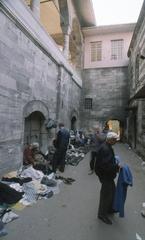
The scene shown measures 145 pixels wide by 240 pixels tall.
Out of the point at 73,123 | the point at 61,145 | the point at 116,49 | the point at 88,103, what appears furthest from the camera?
the point at 88,103

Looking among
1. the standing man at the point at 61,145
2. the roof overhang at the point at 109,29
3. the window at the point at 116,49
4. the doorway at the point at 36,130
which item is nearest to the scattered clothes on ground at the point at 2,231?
the standing man at the point at 61,145

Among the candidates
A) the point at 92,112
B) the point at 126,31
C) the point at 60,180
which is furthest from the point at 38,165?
the point at 126,31

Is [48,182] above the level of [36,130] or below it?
below

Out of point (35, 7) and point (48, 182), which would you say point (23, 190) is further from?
point (35, 7)

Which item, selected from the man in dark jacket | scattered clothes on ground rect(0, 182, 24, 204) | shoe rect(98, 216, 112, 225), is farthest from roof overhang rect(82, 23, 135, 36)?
shoe rect(98, 216, 112, 225)

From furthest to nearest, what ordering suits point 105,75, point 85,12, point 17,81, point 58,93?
point 105,75 → point 85,12 → point 58,93 → point 17,81

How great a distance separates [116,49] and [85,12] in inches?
155

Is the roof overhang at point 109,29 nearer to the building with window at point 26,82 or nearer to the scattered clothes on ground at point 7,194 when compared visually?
the building with window at point 26,82

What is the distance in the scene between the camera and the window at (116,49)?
1678 centimetres

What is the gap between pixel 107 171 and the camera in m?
3.50

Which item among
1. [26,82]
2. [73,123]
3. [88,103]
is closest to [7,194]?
[26,82]

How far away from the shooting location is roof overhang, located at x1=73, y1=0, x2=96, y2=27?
13810 millimetres

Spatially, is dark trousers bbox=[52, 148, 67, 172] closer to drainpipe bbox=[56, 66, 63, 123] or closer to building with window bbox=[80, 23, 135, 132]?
drainpipe bbox=[56, 66, 63, 123]

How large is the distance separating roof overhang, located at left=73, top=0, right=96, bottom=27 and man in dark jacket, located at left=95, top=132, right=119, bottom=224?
12.9m
